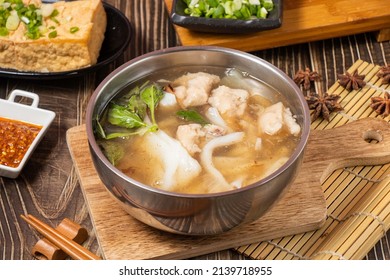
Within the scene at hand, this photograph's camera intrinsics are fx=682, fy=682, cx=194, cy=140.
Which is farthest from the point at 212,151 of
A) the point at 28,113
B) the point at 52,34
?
the point at 52,34

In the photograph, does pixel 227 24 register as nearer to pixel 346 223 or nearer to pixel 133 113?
pixel 133 113

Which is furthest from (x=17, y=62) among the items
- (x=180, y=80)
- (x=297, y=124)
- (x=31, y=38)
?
(x=297, y=124)

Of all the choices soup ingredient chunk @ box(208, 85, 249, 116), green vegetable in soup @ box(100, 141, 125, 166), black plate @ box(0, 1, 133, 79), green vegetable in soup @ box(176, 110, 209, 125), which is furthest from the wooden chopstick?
black plate @ box(0, 1, 133, 79)

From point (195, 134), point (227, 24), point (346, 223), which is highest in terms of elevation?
point (195, 134)

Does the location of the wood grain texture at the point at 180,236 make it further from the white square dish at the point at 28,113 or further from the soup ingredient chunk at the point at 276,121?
the white square dish at the point at 28,113

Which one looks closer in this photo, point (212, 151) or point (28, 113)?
point (212, 151)

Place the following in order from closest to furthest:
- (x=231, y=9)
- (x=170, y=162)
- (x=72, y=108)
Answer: (x=170, y=162) → (x=72, y=108) → (x=231, y=9)

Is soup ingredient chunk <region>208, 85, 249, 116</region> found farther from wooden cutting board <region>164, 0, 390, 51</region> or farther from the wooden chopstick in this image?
wooden cutting board <region>164, 0, 390, 51</region>
